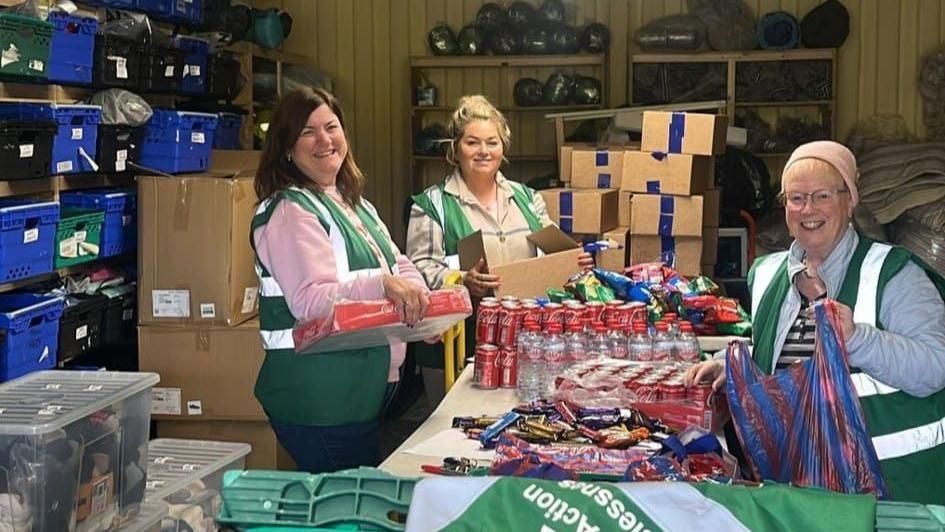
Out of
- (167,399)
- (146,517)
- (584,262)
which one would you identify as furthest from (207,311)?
(146,517)

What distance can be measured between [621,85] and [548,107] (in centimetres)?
60

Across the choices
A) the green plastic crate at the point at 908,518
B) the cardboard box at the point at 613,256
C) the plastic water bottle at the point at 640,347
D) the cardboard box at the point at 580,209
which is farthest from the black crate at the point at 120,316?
the green plastic crate at the point at 908,518

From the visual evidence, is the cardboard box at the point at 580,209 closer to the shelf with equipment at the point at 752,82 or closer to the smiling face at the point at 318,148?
the smiling face at the point at 318,148

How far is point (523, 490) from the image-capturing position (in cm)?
127

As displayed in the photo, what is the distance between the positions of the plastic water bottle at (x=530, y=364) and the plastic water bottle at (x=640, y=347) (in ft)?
0.88

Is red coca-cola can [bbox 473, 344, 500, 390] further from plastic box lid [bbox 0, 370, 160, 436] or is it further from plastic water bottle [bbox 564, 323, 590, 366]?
plastic box lid [bbox 0, 370, 160, 436]

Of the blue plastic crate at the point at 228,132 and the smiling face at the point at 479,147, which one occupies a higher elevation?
the blue plastic crate at the point at 228,132

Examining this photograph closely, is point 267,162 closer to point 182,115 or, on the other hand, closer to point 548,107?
point 182,115

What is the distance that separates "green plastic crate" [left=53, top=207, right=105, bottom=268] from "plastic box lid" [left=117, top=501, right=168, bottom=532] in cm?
228

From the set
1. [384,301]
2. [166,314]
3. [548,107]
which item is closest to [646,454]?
[384,301]

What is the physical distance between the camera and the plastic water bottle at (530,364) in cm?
311

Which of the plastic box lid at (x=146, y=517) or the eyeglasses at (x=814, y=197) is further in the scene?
the eyeglasses at (x=814, y=197)

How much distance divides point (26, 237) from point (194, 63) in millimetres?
1750

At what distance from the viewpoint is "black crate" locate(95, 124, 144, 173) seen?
4.92m
